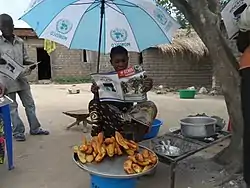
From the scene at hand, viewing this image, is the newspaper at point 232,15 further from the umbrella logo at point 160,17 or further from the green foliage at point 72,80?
the green foliage at point 72,80

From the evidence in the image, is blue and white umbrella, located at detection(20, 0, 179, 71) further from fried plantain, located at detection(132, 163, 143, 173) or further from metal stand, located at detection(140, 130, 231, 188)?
fried plantain, located at detection(132, 163, 143, 173)

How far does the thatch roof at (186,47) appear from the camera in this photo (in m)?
12.3

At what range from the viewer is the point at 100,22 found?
4.29m

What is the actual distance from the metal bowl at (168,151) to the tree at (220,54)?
0.82 m

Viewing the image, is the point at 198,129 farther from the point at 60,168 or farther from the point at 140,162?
the point at 60,168

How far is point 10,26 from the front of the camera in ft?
14.5

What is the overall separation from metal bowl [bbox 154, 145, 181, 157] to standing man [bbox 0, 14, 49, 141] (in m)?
2.15

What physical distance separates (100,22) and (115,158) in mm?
2047

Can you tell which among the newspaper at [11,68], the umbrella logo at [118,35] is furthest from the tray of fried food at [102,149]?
the umbrella logo at [118,35]

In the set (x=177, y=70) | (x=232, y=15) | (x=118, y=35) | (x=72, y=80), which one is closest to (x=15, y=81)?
(x=118, y=35)

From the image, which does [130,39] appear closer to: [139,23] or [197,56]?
[139,23]

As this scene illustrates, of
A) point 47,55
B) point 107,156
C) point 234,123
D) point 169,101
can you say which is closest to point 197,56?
point 169,101

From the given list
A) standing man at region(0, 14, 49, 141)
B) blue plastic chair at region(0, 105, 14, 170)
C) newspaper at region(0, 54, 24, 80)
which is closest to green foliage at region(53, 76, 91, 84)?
standing man at region(0, 14, 49, 141)

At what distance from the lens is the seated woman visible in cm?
327
